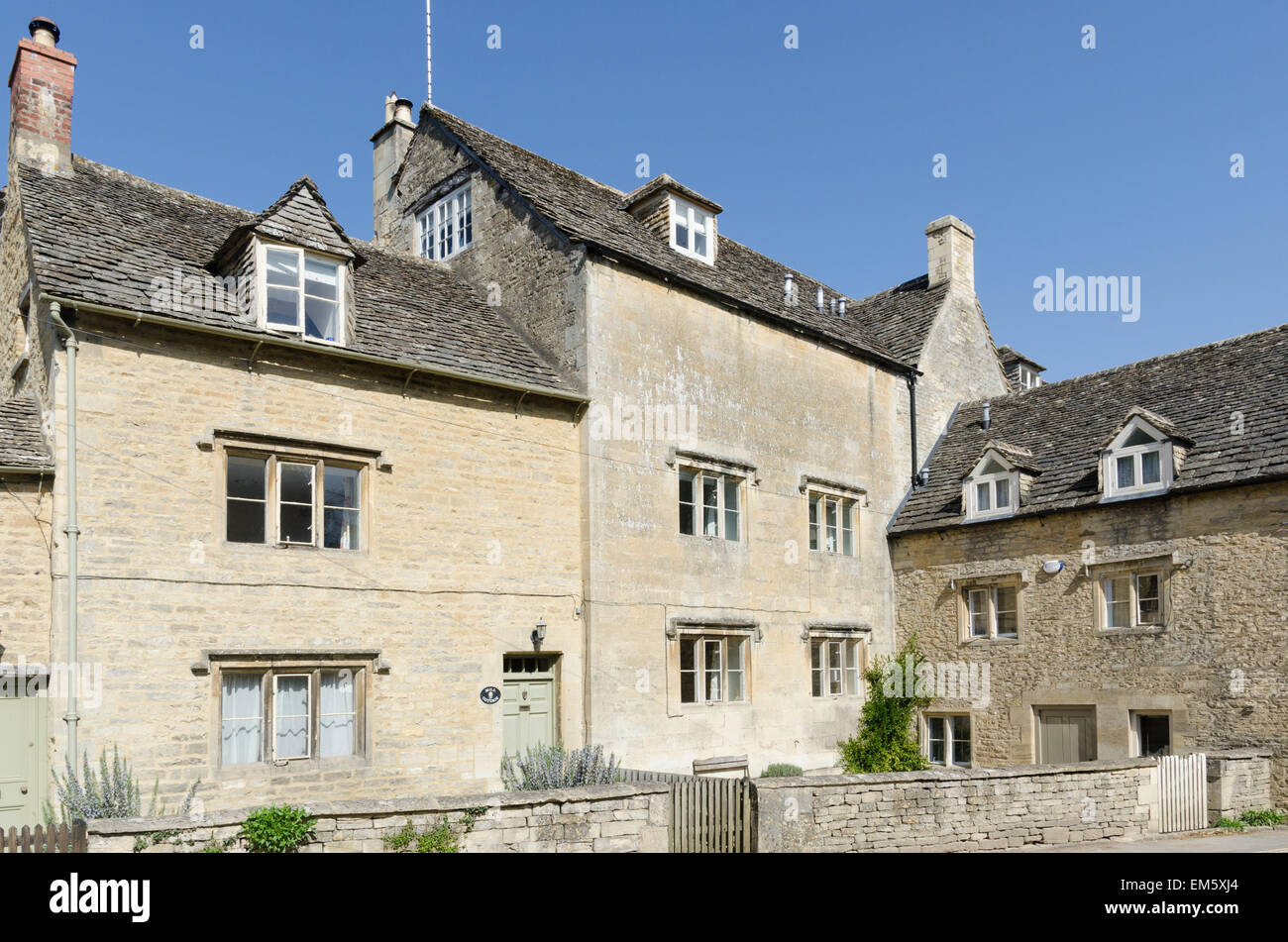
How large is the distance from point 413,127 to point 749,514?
11983mm

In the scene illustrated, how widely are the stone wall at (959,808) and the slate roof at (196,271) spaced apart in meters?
Answer: 7.88

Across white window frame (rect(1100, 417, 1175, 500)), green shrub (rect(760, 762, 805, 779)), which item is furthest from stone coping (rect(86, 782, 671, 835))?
white window frame (rect(1100, 417, 1175, 500))

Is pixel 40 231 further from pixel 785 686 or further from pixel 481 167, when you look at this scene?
pixel 785 686

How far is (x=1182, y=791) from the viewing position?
1591 centimetres

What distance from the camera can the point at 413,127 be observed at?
24.5 m

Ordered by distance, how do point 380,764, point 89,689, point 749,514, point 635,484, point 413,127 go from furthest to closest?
1. point 413,127
2. point 749,514
3. point 635,484
4. point 380,764
5. point 89,689

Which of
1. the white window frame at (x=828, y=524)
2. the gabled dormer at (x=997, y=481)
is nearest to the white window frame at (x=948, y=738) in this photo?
the white window frame at (x=828, y=524)

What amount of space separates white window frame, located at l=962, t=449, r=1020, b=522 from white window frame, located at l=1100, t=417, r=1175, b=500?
1.84 m

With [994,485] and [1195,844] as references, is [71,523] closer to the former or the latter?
[1195,844]

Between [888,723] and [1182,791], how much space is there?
6.99m

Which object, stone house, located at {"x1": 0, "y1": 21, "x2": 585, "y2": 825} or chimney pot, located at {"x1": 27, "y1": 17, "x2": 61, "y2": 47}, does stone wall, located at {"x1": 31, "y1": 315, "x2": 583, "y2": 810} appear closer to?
stone house, located at {"x1": 0, "y1": 21, "x2": 585, "y2": 825}

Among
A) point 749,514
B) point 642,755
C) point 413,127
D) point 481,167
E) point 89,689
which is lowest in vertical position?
point 642,755

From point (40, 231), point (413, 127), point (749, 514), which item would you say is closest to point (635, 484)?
point (749, 514)

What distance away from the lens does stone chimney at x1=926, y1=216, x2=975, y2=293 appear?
27062mm
